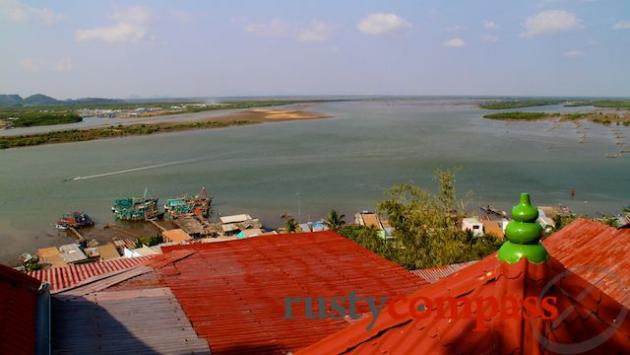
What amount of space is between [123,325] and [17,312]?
2.50 ft

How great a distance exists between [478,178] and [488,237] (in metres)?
13.0

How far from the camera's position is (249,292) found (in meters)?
4.80

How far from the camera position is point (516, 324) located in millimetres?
1656

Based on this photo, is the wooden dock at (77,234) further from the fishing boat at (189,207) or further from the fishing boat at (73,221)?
the fishing boat at (189,207)

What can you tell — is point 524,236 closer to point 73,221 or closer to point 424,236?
point 424,236

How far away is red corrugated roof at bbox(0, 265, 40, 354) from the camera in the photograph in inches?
125

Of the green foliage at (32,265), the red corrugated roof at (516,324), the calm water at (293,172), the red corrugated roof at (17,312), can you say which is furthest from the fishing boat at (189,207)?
the red corrugated roof at (516,324)

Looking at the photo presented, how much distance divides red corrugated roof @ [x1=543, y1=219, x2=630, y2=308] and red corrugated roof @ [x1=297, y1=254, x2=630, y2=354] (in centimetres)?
234

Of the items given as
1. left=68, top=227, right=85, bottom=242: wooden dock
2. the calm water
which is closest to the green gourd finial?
the calm water

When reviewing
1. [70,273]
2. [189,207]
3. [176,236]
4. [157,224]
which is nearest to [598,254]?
[70,273]

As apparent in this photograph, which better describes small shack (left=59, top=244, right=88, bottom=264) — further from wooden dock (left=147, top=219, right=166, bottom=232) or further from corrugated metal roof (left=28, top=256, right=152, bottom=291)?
corrugated metal roof (left=28, top=256, right=152, bottom=291)

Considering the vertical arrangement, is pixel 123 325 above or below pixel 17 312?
below

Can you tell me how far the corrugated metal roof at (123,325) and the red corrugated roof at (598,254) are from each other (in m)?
3.25

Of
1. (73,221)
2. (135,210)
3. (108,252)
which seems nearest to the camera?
(108,252)
